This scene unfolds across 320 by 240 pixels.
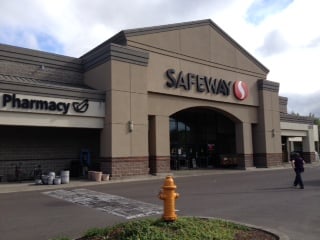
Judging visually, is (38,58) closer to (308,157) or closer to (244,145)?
(244,145)

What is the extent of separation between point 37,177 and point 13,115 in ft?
13.0

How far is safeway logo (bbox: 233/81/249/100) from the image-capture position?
30156 mm

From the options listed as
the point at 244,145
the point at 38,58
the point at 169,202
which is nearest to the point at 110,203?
the point at 169,202

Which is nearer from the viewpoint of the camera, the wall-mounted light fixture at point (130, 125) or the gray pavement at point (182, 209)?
the gray pavement at point (182, 209)

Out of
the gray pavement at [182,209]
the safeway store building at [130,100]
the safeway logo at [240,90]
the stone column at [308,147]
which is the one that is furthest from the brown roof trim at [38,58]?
the stone column at [308,147]

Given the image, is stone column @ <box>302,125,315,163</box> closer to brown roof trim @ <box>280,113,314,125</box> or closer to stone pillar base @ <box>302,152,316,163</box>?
stone pillar base @ <box>302,152,316,163</box>

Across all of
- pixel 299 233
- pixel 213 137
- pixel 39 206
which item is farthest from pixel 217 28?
pixel 299 233

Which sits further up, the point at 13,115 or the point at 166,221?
the point at 13,115

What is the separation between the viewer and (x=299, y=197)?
1337 cm

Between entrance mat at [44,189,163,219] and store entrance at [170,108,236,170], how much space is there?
54.7 feet

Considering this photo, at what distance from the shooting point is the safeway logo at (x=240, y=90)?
3016cm

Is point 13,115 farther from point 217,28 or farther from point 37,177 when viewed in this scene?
point 217,28

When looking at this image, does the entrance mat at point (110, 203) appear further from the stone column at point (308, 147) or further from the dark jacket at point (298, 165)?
the stone column at point (308, 147)

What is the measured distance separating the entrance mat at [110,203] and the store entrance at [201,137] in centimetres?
1668
